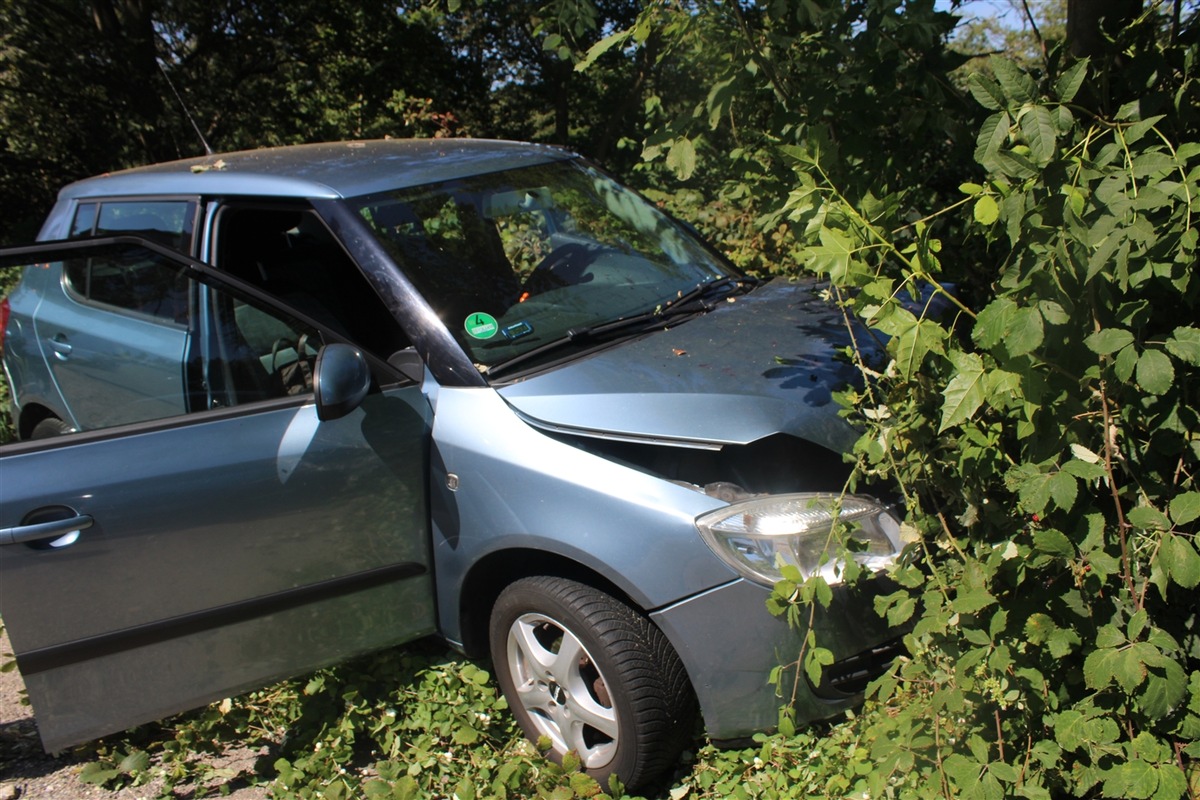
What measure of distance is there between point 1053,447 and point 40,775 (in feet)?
10.9

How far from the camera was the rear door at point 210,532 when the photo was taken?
2875mm

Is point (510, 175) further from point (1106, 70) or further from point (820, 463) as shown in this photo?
point (1106, 70)

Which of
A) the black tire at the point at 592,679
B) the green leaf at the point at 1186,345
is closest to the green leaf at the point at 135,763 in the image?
the black tire at the point at 592,679

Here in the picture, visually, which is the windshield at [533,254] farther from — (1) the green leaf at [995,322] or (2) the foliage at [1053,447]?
(1) the green leaf at [995,322]

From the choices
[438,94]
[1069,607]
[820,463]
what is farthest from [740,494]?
[438,94]

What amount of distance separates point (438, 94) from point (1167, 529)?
1209 centimetres

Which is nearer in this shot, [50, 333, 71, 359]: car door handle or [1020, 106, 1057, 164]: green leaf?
[1020, 106, 1057, 164]: green leaf

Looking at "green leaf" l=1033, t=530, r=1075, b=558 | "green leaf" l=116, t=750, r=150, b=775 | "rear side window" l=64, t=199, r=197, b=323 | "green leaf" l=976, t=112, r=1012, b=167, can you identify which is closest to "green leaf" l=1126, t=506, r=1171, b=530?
"green leaf" l=1033, t=530, r=1075, b=558

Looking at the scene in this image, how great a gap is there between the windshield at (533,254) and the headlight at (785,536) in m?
0.91

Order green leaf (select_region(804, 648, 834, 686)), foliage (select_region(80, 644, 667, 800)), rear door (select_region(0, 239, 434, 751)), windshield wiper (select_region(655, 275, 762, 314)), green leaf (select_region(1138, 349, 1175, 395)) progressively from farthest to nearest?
windshield wiper (select_region(655, 275, 762, 314)) < foliage (select_region(80, 644, 667, 800)) < rear door (select_region(0, 239, 434, 751)) < green leaf (select_region(804, 648, 834, 686)) < green leaf (select_region(1138, 349, 1175, 395))

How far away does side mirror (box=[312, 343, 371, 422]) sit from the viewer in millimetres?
2930

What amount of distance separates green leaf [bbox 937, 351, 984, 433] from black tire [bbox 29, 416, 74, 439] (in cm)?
247

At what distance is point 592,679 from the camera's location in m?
2.95

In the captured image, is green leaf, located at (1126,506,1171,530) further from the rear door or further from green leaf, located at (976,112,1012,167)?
the rear door
